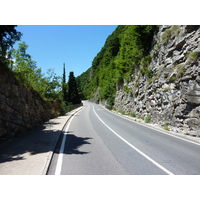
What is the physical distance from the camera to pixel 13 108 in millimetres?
7555

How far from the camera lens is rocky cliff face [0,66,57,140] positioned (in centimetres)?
675

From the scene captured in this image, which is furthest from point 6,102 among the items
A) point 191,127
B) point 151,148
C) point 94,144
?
point 191,127

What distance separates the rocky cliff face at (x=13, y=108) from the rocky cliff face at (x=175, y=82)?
943cm

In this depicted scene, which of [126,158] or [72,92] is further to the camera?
[72,92]

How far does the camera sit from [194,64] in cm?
983

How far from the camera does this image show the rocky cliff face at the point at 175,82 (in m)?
9.32

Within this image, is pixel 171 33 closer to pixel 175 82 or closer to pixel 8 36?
pixel 175 82

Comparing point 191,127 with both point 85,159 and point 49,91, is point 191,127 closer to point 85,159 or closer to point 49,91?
point 85,159

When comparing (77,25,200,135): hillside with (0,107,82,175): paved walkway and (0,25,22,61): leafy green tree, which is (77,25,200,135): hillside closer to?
(0,107,82,175): paved walkway

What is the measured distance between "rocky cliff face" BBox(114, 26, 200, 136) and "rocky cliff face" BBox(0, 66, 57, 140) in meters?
9.43

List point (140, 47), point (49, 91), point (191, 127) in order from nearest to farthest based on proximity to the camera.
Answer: point (191, 127) → point (49, 91) → point (140, 47)

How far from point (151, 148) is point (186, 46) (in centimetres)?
872

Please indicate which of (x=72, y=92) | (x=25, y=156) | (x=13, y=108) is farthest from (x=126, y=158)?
(x=72, y=92)

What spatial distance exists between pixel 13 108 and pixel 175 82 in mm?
10735
